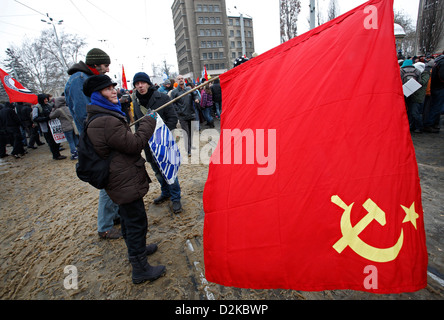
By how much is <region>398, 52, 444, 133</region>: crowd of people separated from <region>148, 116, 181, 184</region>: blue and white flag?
6.49m

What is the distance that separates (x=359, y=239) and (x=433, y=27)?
943 inches

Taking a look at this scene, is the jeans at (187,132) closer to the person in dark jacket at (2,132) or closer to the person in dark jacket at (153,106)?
the person in dark jacket at (153,106)

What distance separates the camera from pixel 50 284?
228 centimetres

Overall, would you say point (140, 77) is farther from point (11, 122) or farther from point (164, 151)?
point (11, 122)

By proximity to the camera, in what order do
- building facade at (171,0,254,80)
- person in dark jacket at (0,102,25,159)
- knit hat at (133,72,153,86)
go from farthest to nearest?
building facade at (171,0,254,80) < person in dark jacket at (0,102,25,159) < knit hat at (133,72,153,86)

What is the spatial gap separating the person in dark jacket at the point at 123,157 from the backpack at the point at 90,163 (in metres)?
0.04

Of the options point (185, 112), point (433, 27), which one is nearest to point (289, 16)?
point (433, 27)

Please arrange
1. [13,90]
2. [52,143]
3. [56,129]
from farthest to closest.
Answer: [52,143] < [56,129] < [13,90]

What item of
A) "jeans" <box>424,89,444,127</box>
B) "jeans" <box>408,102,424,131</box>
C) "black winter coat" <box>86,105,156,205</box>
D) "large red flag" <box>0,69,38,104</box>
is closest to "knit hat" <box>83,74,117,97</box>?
"black winter coat" <box>86,105,156,205</box>

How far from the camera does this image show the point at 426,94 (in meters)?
A: 6.29

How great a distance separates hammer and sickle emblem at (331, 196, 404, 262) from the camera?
50.6 inches

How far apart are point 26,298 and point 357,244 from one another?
9.67ft

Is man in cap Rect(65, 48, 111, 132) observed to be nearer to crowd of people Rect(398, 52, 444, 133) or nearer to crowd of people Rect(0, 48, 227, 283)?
crowd of people Rect(0, 48, 227, 283)
